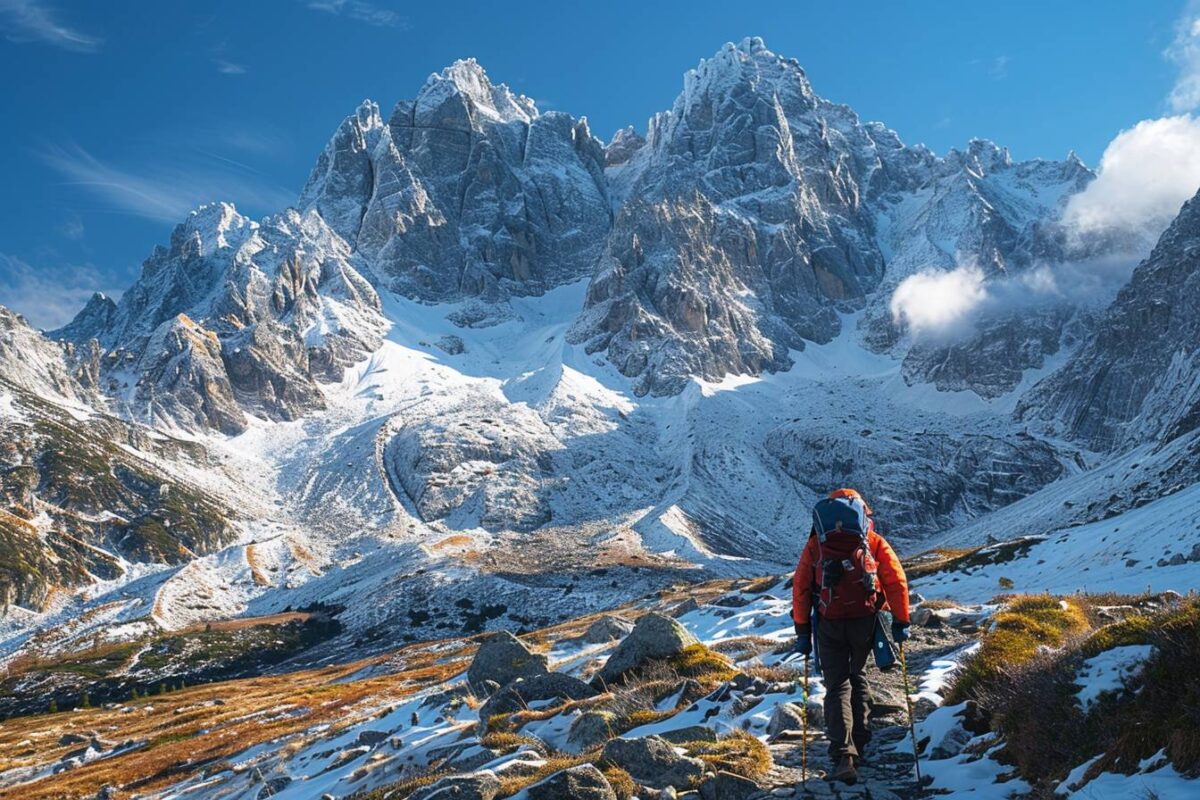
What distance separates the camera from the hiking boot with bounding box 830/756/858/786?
10922 mm

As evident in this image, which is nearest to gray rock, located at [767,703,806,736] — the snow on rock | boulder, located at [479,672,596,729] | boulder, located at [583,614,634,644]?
the snow on rock

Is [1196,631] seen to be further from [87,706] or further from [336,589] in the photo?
[336,589]

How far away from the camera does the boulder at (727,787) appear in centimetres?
1132

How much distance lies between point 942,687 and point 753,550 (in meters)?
161

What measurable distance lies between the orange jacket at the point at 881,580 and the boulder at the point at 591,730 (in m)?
5.23

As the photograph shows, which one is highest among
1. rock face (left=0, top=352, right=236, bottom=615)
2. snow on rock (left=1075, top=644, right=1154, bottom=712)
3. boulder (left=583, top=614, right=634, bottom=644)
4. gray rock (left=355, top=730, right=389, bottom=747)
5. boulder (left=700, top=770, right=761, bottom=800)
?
rock face (left=0, top=352, right=236, bottom=615)

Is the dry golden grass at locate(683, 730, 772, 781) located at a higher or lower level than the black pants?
lower

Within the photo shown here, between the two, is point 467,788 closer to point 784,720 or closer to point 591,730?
point 591,730

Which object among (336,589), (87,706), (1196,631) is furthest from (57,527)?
(1196,631)

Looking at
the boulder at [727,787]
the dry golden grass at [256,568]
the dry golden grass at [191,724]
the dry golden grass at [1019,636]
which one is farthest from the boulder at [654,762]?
the dry golden grass at [256,568]

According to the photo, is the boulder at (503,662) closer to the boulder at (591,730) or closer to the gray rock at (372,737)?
the gray rock at (372,737)

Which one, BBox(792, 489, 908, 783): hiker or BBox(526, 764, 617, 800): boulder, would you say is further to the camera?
BBox(792, 489, 908, 783): hiker

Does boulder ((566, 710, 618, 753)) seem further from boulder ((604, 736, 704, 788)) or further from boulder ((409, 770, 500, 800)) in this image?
boulder ((409, 770, 500, 800))

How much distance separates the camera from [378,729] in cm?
2717
